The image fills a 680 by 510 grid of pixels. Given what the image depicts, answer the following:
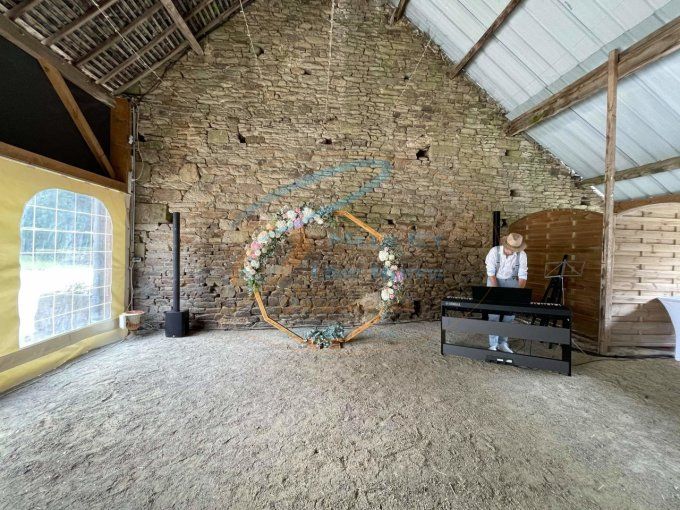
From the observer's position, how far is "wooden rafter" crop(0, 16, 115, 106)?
2.87 m

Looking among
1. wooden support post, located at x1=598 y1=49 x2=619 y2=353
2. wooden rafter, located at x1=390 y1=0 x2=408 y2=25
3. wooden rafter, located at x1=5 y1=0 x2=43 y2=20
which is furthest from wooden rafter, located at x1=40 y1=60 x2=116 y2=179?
wooden support post, located at x1=598 y1=49 x2=619 y2=353

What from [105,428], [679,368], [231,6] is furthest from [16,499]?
[231,6]

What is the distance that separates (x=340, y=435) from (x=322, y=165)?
398cm

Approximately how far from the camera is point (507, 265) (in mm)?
3672

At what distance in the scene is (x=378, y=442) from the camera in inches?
78.2

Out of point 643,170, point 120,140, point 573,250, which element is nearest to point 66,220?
point 120,140

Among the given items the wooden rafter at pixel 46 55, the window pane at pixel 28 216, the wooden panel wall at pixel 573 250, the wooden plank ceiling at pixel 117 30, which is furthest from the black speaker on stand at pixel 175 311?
the wooden panel wall at pixel 573 250

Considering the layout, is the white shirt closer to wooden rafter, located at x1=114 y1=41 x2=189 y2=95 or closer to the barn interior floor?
the barn interior floor

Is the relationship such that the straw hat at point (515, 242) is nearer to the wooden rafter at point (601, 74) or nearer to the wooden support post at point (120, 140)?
the wooden rafter at point (601, 74)

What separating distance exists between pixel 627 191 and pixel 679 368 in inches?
136

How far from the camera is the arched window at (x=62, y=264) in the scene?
3098mm

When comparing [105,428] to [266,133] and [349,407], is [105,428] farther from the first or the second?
[266,133]

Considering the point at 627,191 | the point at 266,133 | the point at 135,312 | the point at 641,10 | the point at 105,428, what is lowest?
the point at 105,428

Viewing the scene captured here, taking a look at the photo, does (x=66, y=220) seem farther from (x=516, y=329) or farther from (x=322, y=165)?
(x=516, y=329)
